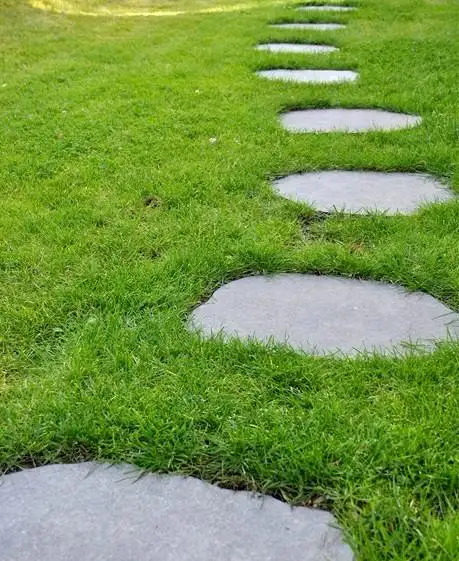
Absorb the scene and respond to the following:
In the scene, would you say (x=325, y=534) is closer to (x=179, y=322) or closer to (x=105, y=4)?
(x=179, y=322)

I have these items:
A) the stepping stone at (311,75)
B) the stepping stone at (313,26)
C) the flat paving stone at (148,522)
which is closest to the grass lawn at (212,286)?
the flat paving stone at (148,522)

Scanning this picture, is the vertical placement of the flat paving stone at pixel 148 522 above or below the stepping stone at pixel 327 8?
below

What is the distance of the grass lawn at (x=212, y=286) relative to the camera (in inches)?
51.4

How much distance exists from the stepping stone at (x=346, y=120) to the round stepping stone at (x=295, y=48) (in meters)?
1.65

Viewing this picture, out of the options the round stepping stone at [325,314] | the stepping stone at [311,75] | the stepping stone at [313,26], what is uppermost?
the stepping stone at [313,26]

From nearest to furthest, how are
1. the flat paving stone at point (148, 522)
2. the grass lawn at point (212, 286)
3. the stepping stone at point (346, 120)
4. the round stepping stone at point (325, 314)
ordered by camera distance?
the flat paving stone at point (148, 522), the grass lawn at point (212, 286), the round stepping stone at point (325, 314), the stepping stone at point (346, 120)

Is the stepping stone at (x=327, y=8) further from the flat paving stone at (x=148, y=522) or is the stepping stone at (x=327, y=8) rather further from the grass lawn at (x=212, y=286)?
the flat paving stone at (x=148, y=522)

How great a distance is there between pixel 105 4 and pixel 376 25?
3915mm

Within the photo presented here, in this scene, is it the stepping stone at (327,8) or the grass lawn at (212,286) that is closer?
the grass lawn at (212,286)

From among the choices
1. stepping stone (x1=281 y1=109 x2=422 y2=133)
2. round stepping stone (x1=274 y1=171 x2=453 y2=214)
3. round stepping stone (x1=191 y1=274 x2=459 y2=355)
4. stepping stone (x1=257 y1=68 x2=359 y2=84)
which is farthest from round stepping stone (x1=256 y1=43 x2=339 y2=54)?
round stepping stone (x1=191 y1=274 x2=459 y2=355)

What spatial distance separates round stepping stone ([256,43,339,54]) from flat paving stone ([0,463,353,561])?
450 cm

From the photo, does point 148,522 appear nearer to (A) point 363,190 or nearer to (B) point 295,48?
(A) point 363,190

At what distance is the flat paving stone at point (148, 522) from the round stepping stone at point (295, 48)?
450cm

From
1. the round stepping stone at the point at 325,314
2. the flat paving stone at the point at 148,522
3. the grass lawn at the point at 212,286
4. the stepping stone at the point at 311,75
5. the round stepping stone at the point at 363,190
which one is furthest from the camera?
the stepping stone at the point at 311,75
